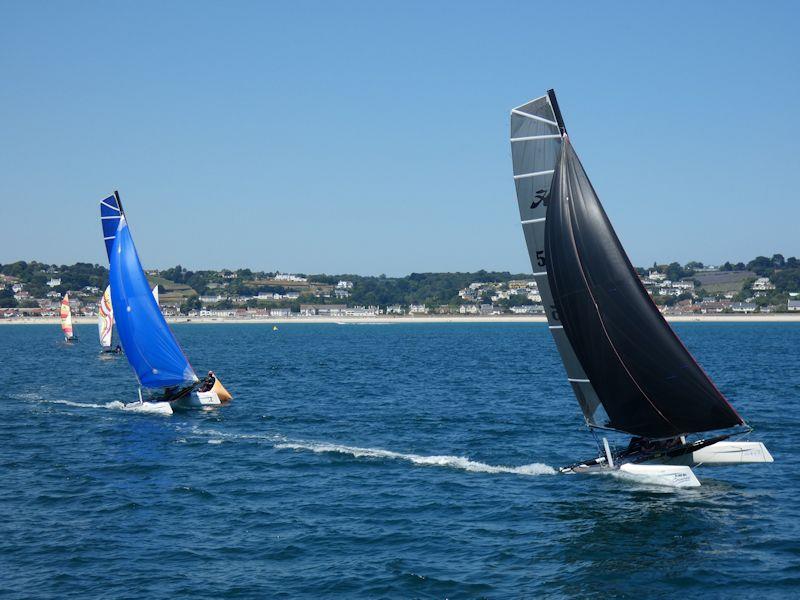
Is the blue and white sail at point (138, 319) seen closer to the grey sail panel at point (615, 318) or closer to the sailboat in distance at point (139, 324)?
the sailboat in distance at point (139, 324)

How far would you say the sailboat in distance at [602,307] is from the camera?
27.8 m

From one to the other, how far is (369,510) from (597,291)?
32.2ft

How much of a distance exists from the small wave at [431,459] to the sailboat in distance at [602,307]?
429cm

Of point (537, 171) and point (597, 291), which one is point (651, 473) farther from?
point (537, 171)

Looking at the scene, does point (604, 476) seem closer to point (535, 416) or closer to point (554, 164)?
point (554, 164)

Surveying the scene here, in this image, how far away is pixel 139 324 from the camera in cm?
5091

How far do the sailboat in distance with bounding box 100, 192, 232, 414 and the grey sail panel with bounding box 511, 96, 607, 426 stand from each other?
2745 centimetres

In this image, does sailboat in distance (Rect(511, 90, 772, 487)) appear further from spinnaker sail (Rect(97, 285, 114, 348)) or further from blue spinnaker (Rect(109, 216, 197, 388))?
spinnaker sail (Rect(97, 285, 114, 348))

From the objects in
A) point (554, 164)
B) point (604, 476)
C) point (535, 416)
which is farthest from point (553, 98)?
point (535, 416)

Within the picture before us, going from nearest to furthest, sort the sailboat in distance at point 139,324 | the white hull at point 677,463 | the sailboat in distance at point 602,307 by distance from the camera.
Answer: the sailboat in distance at point 602,307, the white hull at point 677,463, the sailboat in distance at point 139,324

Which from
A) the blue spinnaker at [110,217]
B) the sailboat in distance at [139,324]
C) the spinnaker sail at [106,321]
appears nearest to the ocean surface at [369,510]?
the sailboat in distance at [139,324]

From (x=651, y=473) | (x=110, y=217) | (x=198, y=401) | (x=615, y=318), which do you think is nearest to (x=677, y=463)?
(x=651, y=473)

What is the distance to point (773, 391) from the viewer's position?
187 feet

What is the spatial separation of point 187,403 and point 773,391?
3639 cm
